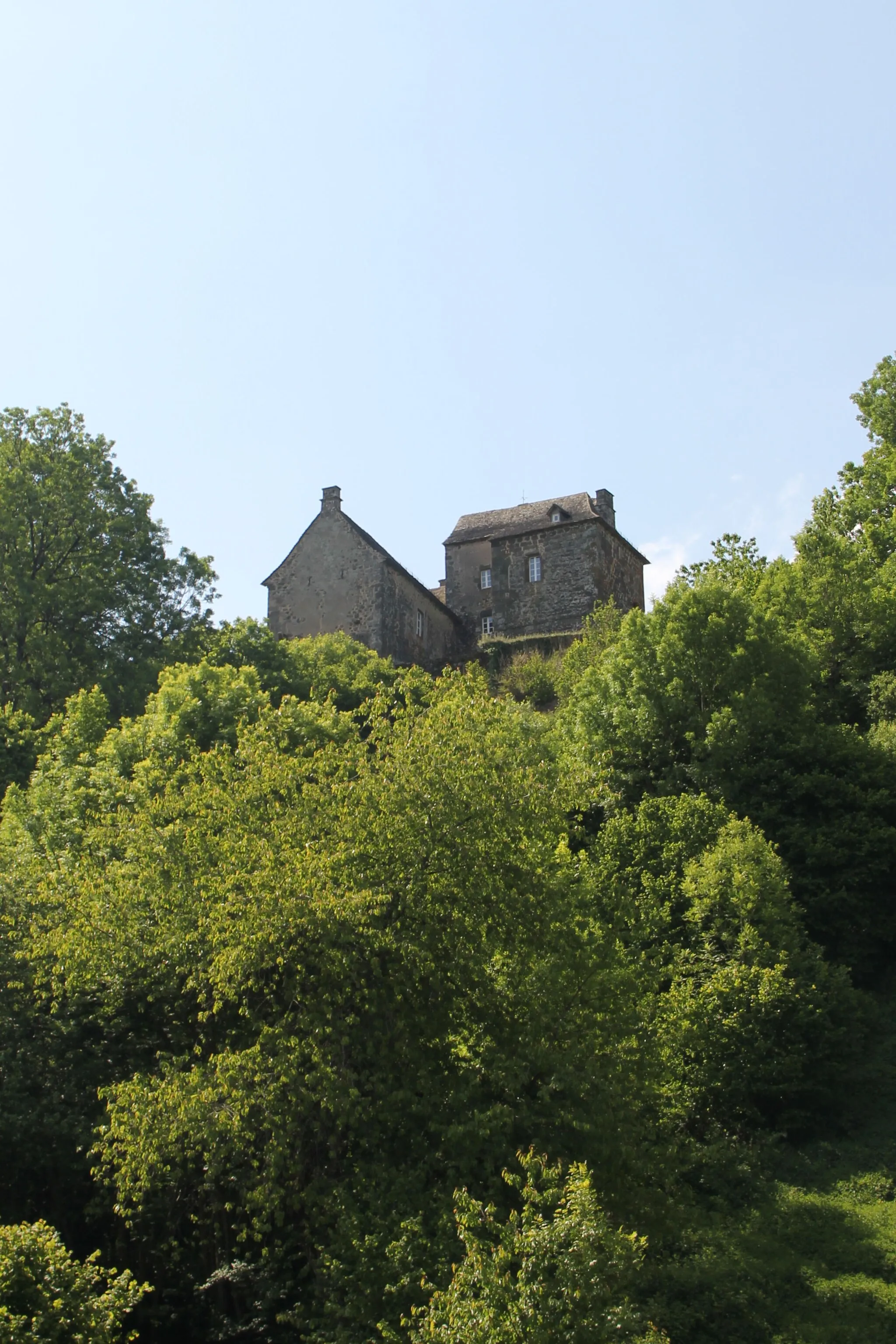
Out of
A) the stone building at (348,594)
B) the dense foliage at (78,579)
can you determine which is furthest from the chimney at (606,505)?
the dense foliage at (78,579)

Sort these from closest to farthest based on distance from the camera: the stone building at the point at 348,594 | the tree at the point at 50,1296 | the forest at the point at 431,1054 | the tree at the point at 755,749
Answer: the tree at the point at 50,1296
the forest at the point at 431,1054
the tree at the point at 755,749
the stone building at the point at 348,594

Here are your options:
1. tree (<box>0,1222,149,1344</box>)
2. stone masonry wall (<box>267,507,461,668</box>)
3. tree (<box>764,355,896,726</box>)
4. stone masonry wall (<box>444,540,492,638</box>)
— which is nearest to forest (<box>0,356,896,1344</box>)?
tree (<box>0,1222,149,1344</box>)

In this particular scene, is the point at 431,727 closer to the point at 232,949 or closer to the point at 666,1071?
the point at 232,949

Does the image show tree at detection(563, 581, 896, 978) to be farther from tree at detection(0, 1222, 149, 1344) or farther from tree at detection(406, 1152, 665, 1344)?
tree at detection(0, 1222, 149, 1344)

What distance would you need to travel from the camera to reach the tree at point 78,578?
39656 millimetres

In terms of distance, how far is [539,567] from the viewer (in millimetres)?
56094

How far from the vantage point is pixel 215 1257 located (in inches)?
717

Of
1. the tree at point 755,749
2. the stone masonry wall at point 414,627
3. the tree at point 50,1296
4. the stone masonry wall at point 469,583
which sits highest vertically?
the stone masonry wall at point 469,583

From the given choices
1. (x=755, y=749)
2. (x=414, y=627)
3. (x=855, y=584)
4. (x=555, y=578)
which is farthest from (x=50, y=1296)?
(x=555, y=578)

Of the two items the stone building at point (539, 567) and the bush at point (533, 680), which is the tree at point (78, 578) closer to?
the bush at point (533, 680)

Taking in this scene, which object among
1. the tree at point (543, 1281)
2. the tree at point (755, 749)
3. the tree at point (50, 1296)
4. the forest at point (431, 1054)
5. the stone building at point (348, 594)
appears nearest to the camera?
the tree at point (543, 1281)

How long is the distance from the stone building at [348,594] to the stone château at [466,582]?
0.13ft

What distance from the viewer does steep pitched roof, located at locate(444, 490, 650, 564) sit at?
56.7 meters

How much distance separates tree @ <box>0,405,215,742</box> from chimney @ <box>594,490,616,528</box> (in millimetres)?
20300
